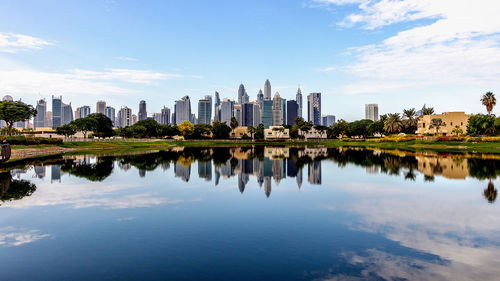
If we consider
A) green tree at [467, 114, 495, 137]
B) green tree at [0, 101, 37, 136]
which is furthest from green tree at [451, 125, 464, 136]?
green tree at [0, 101, 37, 136]

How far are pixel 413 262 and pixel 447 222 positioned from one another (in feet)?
19.3

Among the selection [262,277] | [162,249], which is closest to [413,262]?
[262,277]

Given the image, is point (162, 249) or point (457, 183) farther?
point (457, 183)

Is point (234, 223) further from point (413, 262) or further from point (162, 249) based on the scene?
point (413, 262)

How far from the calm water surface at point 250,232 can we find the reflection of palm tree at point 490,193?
0.10 metres

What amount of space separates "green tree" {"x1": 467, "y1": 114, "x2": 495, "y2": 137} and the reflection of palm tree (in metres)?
88.8

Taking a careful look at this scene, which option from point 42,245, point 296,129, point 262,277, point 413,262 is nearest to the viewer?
point 262,277

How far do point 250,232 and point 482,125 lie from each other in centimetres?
11123

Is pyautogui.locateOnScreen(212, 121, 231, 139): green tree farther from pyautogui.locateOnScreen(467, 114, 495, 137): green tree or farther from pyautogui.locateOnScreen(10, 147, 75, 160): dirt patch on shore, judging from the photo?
pyautogui.locateOnScreen(467, 114, 495, 137): green tree

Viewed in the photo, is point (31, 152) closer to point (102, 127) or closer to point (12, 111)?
point (12, 111)

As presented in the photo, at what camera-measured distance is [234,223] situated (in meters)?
14.1

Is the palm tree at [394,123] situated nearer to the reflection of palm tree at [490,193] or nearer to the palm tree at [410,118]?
the palm tree at [410,118]

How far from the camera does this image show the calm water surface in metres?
9.32

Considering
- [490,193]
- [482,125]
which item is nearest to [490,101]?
[482,125]
